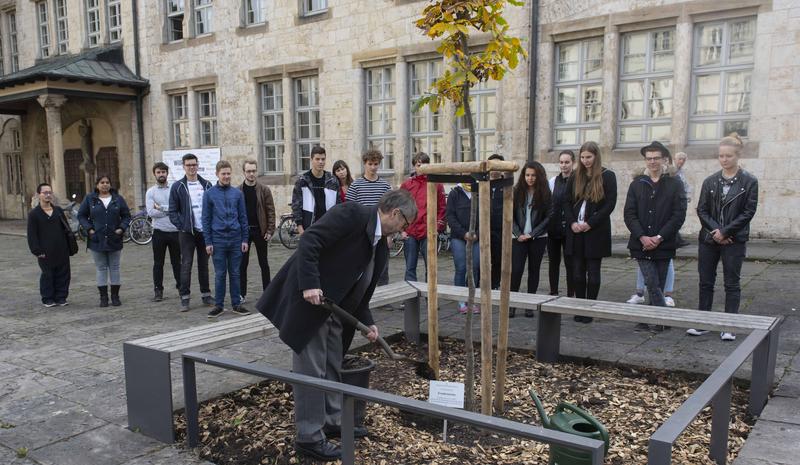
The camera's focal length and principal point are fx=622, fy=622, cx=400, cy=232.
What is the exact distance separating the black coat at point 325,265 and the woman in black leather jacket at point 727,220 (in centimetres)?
348

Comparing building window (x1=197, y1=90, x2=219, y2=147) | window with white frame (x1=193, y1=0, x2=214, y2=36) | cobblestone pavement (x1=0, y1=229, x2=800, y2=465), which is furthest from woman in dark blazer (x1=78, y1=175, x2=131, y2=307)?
window with white frame (x1=193, y1=0, x2=214, y2=36)

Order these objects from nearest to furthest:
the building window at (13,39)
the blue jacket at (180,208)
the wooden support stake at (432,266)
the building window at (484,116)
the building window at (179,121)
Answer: the wooden support stake at (432,266) < the blue jacket at (180,208) < the building window at (484,116) < the building window at (179,121) < the building window at (13,39)

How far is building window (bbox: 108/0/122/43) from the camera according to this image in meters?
20.6

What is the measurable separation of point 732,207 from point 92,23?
22.3 metres

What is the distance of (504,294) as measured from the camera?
3.82 metres

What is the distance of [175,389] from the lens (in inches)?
180

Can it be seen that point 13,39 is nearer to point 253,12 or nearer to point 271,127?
point 253,12

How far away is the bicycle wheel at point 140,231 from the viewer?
1562 cm

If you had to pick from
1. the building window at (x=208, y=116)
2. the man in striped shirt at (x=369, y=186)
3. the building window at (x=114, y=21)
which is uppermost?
the building window at (x=114, y=21)

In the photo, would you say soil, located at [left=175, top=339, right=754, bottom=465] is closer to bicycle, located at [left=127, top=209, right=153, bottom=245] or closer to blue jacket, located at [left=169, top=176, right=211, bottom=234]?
blue jacket, located at [left=169, top=176, right=211, bottom=234]

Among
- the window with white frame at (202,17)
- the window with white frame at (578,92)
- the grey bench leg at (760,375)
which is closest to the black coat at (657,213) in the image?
the grey bench leg at (760,375)

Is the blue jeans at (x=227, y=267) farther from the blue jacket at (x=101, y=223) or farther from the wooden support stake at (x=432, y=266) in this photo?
the wooden support stake at (x=432, y=266)

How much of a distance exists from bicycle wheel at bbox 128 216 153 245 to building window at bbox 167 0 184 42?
678 cm

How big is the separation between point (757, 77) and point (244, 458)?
10475mm
